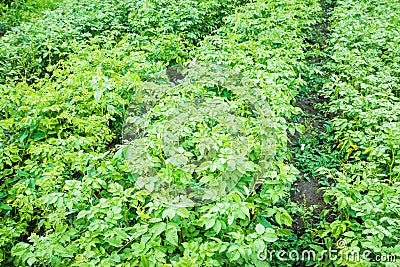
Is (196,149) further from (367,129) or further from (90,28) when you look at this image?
(90,28)

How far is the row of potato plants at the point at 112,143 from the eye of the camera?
224cm

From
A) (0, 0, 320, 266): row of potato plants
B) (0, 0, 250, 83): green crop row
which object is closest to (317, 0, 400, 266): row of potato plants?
(0, 0, 320, 266): row of potato plants

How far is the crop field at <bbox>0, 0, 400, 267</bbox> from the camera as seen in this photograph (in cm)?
230

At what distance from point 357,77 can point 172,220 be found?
8.90 feet

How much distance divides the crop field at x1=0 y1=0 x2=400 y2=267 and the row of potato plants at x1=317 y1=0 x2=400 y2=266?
0.02 metres

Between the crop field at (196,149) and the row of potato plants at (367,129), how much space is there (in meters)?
0.02

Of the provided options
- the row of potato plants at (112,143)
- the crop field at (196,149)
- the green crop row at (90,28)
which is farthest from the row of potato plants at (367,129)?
the green crop row at (90,28)

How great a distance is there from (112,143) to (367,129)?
7.27ft

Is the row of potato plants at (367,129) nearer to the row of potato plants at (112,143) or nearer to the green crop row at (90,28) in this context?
the row of potato plants at (112,143)

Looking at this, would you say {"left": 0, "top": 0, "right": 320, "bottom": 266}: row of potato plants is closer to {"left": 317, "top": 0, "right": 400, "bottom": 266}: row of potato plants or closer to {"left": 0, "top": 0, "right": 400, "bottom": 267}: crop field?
{"left": 0, "top": 0, "right": 400, "bottom": 267}: crop field

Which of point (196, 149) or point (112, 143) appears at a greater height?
point (196, 149)

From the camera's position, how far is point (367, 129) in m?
3.43

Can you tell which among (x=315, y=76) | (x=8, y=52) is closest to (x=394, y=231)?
(x=315, y=76)

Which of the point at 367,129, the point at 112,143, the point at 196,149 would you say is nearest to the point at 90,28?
the point at 112,143
